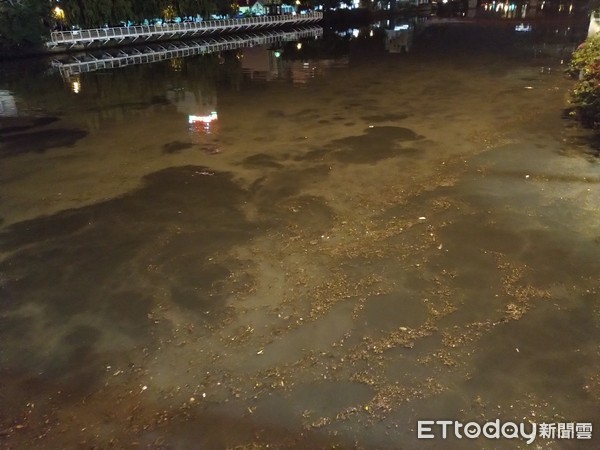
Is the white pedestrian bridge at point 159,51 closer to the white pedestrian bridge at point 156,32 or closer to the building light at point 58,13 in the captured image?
the white pedestrian bridge at point 156,32

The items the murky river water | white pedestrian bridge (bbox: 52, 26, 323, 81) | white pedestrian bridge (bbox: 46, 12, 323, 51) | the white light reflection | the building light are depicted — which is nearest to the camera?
the murky river water

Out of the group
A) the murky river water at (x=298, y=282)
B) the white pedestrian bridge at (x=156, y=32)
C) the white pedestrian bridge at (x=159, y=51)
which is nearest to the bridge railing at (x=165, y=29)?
the white pedestrian bridge at (x=156, y=32)

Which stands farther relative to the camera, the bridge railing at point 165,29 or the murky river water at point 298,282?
the bridge railing at point 165,29

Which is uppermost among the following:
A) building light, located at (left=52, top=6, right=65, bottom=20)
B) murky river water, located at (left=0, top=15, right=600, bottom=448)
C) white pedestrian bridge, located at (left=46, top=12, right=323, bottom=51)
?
building light, located at (left=52, top=6, right=65, bottom=20)

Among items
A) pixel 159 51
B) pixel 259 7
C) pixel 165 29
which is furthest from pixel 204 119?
pixel 259 7

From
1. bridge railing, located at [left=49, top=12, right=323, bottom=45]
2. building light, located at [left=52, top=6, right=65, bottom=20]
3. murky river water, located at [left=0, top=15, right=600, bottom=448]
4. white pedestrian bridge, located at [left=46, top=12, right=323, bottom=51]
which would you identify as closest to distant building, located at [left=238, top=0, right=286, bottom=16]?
bridge railing, located at [left=49, top=12, right=323, bottom=45]

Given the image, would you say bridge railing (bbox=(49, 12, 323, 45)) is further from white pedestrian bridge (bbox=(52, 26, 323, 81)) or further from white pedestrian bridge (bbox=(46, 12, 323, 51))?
white pedestrian bridge (bbox=(52, 26, 323, 81))

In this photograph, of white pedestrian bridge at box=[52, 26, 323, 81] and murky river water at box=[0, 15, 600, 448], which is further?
white pedestrian bridge at box=[52, 26, 323, 81]
